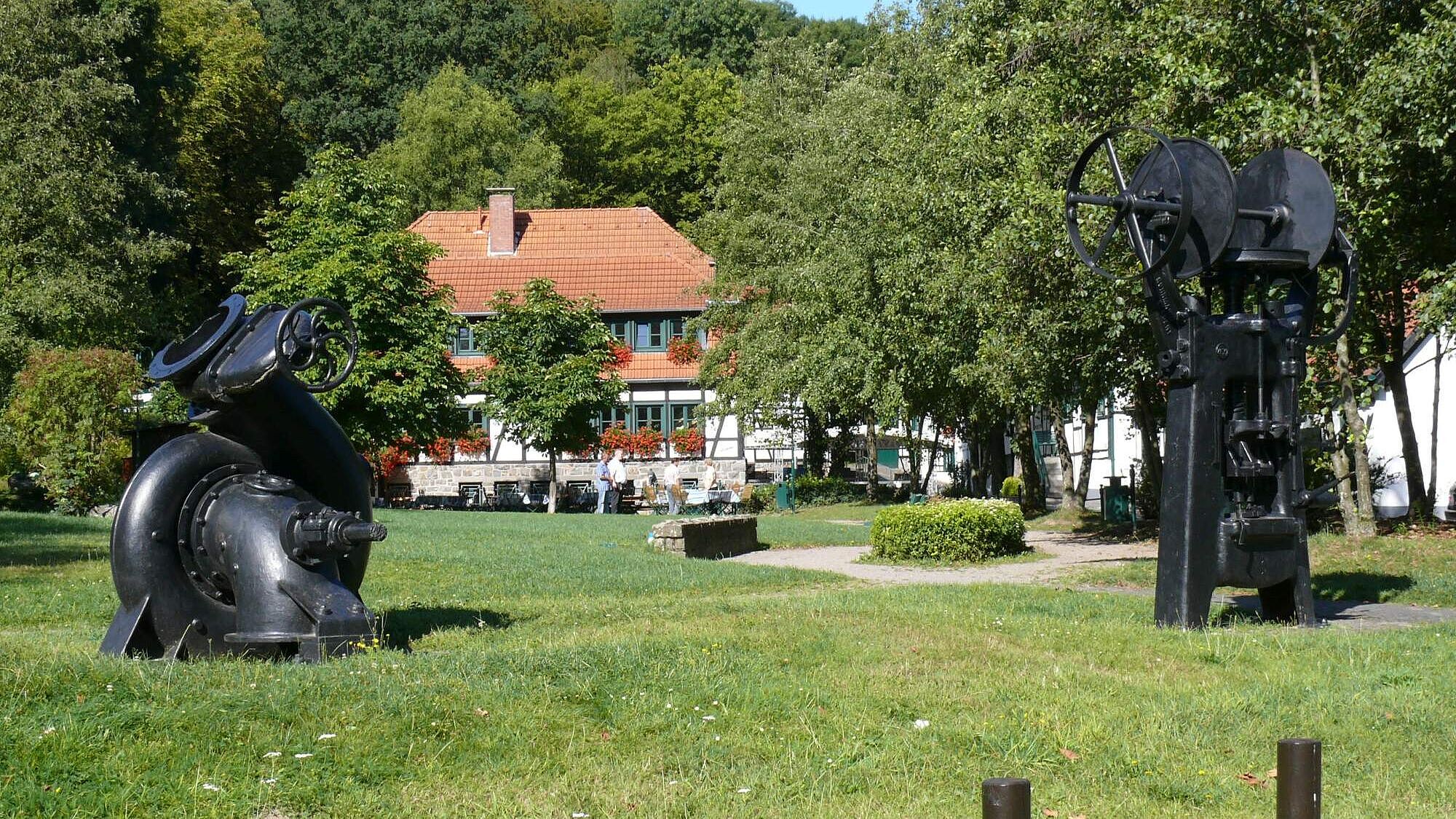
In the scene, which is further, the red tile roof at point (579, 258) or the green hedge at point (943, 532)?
the red tile roof at point (579, 258)

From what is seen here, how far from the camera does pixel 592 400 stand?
130 feet

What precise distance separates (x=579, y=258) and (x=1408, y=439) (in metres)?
35.8

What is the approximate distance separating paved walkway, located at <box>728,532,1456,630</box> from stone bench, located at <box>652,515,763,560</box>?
42 cm

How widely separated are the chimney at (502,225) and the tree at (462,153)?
8.64 ft

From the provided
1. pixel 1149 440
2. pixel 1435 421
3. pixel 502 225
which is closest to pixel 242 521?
pixel 1149 440

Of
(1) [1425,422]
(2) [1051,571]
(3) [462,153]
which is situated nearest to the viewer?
(2) [1051,571]

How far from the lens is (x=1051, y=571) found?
1681 centimetres

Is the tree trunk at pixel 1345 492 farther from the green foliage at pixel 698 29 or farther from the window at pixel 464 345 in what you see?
the green foliage at pixel 698 29

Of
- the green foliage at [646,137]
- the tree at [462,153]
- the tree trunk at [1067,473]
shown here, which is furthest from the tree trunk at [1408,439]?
the tree at [462,153]

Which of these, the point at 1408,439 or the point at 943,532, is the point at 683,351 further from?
the point at 1408,439

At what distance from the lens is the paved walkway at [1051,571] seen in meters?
11.6

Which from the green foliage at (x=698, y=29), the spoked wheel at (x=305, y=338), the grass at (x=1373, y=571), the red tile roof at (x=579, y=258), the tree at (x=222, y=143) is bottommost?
the grass at (x=1373, y=571)

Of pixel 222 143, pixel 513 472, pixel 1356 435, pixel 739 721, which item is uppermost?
pixel 222 143

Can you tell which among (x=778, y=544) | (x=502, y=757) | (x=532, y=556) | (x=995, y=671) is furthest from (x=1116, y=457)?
(x=502, y=757)
